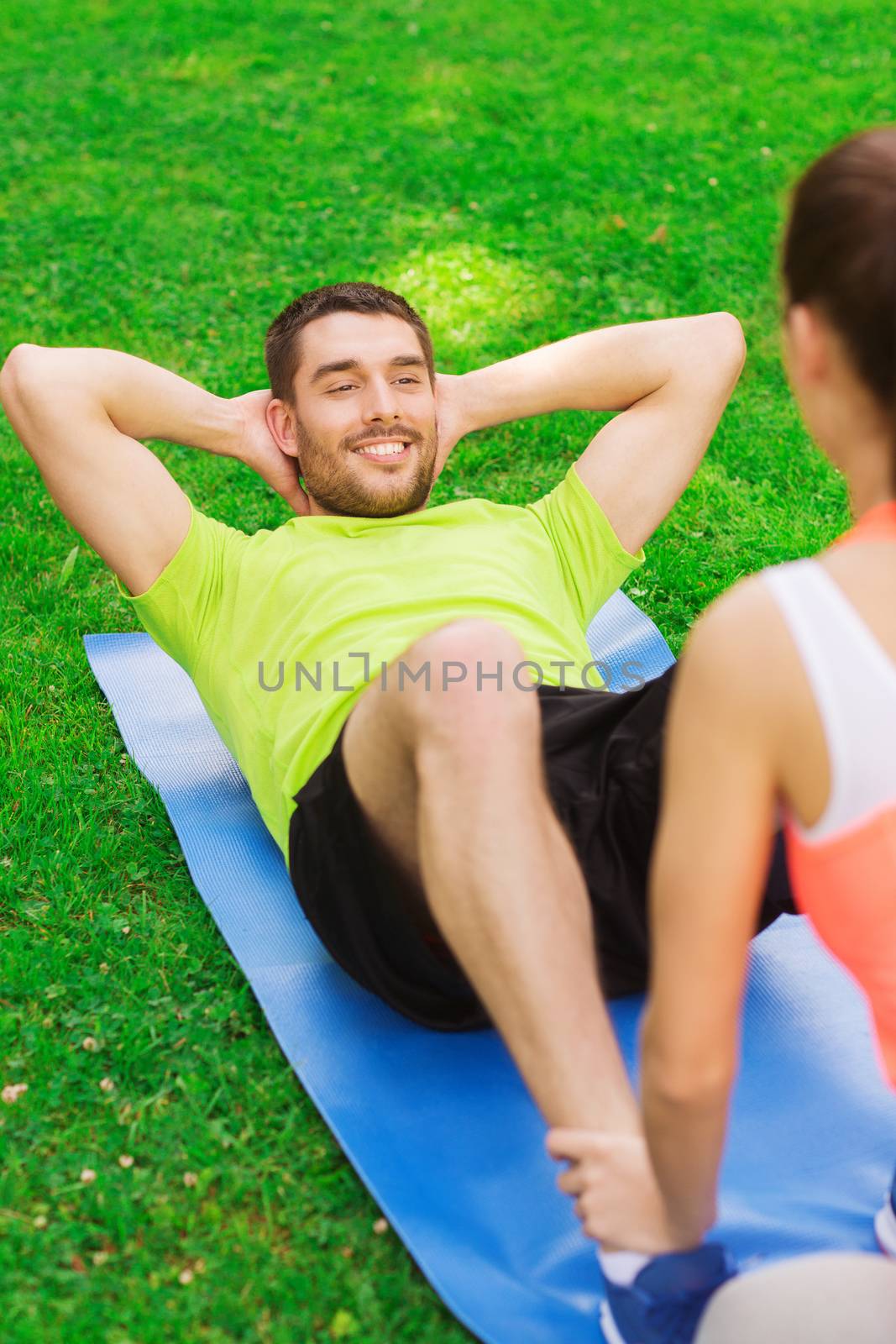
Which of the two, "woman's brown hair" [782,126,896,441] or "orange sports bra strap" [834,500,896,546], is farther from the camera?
"orange sports bra strap" [834,500,896,546]

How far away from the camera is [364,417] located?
3.27 meters

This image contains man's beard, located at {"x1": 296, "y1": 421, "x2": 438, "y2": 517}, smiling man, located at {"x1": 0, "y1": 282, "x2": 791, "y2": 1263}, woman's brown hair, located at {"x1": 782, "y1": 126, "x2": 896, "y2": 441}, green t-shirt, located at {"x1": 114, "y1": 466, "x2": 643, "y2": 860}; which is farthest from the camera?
man's beard, located at {"x1": 296, "y1": 421, "x2": 438, "y2": 517}

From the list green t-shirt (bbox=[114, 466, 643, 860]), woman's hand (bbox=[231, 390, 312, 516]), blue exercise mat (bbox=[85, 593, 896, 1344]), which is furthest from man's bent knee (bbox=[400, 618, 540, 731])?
woman's hand (bbox=[231, 390, 312, 516])

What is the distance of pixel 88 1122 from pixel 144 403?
68.4 inches

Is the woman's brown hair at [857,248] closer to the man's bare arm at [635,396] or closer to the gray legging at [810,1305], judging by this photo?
the gray legging at [810,1305]

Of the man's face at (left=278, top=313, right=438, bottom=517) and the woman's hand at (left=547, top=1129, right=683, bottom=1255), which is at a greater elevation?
the man's face at (left=278, top=313, right=438, bottom=517)

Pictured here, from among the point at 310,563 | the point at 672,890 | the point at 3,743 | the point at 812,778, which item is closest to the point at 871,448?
the point at 812,778

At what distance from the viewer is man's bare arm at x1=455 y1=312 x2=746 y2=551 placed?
3301 millimetres

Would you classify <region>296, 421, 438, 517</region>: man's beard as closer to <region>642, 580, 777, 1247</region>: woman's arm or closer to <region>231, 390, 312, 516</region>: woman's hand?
<region>231, 390, 312, 516</region>: woman's hand

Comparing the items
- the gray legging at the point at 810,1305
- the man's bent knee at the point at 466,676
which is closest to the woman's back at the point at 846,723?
the gray legging at the point at 810,1305

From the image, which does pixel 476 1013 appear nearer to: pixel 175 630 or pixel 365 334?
pixel 175 630

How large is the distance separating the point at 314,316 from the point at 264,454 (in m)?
0.38

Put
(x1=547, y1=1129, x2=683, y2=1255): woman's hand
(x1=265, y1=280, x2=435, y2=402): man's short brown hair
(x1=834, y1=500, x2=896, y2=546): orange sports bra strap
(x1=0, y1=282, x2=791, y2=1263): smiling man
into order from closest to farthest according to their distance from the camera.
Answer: (x1=834, y1=500, x2=896, y2=546): orange sports bra strap < (x1=547, y1=1129, x2=683, y2=1255): woman's hand < (x1=0, y1=282, x2=791, y2=1263): smiling man < (x1=265, y1=280, x2=435, y2=402): man's short brown hair

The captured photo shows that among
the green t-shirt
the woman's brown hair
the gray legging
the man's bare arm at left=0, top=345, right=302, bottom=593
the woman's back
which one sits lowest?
the gray legging
